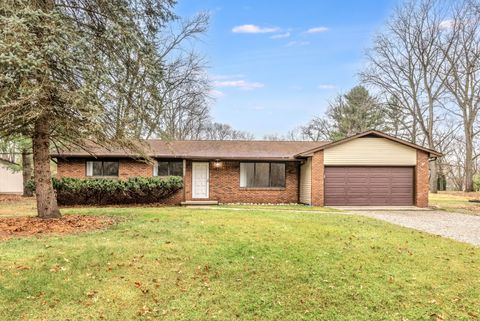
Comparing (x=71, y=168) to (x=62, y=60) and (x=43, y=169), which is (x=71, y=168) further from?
(x=62, y=60)

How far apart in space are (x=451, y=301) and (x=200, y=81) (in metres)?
21.8

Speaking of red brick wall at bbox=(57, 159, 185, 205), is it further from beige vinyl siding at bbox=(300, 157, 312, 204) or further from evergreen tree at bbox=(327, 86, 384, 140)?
evergreen tree at bbox=(327, 86, 384, 140)

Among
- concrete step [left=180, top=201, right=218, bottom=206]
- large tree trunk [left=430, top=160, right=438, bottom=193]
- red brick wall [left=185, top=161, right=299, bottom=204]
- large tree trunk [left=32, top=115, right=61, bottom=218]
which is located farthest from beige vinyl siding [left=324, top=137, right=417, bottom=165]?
large tree trunk [left=430, top=160, right=438, bottom=193]

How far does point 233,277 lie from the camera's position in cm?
552

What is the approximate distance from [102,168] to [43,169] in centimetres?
840

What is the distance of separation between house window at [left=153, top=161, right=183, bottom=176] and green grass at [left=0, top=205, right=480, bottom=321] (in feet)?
30.7

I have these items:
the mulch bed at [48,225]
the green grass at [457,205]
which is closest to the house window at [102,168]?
the mulch bed at [48,225]

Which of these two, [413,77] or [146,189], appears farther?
[413,77]

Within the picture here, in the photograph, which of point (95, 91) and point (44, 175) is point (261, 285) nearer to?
point (95, 91)

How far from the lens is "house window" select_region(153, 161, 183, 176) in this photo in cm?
1717

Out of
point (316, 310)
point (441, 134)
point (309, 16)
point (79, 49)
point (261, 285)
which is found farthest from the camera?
point (441, 134)

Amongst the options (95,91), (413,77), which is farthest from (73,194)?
(413,77)

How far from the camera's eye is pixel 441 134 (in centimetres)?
3375

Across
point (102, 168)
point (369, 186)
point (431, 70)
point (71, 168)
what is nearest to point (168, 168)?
point (102, 168)
